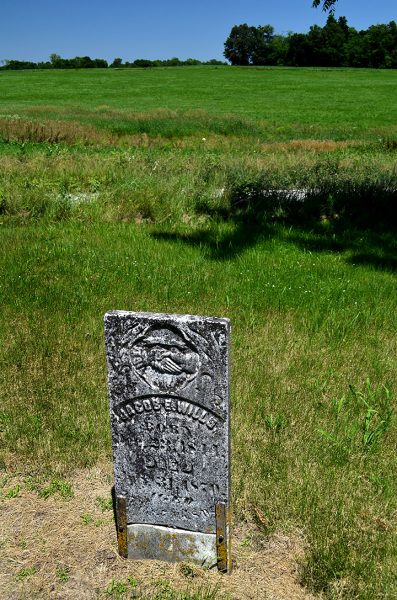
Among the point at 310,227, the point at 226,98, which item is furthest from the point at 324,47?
the point at 310,227

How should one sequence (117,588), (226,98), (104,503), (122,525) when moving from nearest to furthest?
1. (117,588)
2. (122,525)
3. (104,503)
4. (226,98)

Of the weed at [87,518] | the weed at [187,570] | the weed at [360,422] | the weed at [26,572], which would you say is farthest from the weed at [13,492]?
the weed at [360,422]

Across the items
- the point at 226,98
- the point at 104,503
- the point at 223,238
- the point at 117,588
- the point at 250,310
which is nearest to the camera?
the point at 117,588

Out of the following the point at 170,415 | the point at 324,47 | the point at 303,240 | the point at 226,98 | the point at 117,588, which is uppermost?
the point at 324,47

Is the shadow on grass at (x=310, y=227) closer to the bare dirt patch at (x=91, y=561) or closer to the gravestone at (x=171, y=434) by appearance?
the bare dirt patch at (x=91, y=561)

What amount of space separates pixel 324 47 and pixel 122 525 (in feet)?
309

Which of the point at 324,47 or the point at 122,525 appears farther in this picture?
the point at 324,47

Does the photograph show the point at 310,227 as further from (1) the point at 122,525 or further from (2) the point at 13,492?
(1) the point at 122,525

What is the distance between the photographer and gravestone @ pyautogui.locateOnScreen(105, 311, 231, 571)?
2.80 metres

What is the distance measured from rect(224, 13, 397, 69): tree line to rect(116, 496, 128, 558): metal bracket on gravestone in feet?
289

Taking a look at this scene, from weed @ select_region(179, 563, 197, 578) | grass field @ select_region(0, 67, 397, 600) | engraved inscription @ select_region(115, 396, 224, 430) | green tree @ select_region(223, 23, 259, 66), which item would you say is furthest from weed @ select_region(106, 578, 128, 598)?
green tree @ select_region(223, 23, 259, 66)

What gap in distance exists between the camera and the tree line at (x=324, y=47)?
83.6 m

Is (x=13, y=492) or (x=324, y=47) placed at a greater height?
(x=324, y=47)

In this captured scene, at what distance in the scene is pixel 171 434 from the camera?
9.91ft
